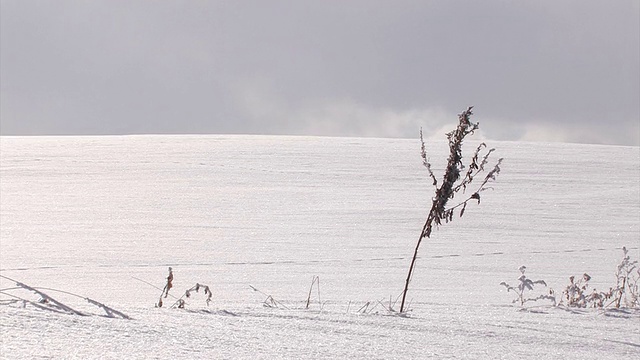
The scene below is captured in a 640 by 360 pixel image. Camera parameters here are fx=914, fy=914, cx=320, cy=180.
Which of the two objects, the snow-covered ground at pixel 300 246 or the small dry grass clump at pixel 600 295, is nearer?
the snow-covered ground at pixel 300 246

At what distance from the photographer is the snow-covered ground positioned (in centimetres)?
210

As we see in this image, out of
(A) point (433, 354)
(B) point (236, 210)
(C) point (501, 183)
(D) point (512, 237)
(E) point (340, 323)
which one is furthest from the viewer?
(C) point (501, 183)

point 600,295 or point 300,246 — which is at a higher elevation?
point 300,246

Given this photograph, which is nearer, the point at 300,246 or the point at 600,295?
the point at 600,295

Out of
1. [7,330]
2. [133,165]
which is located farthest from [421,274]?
[133,165]

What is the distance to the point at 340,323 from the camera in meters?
2.41

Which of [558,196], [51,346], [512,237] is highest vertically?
[558,196]

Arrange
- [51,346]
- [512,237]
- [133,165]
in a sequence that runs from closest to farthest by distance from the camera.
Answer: [51,346] → [512,237] → [133,165]

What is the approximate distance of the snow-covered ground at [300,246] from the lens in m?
→ 2.10

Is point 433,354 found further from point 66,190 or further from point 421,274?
point 66,190

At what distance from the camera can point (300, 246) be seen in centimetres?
801

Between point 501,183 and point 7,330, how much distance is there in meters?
11.2

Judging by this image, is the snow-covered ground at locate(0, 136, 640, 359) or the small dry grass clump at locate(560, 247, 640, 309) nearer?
the snow-covered ground at locate(0, 136, 640, 359)

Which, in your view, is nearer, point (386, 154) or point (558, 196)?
point (558, 196)
